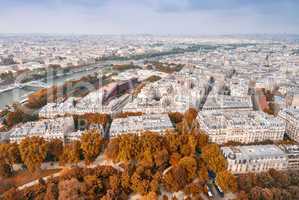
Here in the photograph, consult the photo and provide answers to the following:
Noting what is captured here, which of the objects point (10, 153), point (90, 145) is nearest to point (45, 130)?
point (10, 153)

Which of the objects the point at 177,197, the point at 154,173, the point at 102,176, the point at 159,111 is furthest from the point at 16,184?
the point at 159,111

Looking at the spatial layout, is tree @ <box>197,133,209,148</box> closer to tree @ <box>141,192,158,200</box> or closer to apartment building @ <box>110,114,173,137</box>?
apartment building @ <box>110,114,173,137</box>

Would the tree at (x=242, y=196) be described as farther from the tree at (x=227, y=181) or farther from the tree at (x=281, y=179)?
the tree at (x=281, y=179)

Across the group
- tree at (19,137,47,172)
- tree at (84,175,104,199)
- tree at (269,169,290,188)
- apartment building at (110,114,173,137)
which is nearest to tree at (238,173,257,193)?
tree at (269,169,290,188)

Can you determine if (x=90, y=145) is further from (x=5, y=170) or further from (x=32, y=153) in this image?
(x=5, y=170)

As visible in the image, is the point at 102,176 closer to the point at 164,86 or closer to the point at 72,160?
the point at 72,160

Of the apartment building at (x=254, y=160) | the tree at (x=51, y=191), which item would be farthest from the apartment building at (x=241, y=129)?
the tree at (x=51, y=191)
